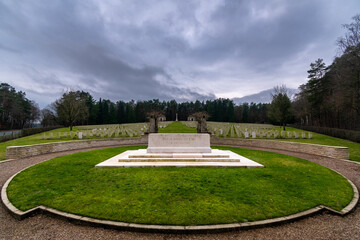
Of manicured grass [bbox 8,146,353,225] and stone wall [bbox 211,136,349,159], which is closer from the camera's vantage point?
manicured grass [bbox 8,146,353,225]

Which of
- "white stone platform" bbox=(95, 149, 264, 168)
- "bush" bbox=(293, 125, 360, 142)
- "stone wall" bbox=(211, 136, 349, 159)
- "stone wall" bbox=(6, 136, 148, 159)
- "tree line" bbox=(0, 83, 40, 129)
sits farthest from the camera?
"tree line" bbox=(0, 83, 40, 129)

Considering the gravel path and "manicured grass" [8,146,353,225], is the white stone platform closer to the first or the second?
"manicured grass" [8,146,353,225]

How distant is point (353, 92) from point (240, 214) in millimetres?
22504

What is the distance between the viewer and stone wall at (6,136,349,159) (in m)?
10.2

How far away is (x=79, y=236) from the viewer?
3314 millimetres

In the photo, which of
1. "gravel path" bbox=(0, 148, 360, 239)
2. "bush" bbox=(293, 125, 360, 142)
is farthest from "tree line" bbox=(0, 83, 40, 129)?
"bush" bbox=(293, 125, 360, 142)

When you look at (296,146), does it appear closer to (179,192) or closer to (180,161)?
(180,161)

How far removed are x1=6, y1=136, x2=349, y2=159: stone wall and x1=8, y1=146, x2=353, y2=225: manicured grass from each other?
4213 millimetres

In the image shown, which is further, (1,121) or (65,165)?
(1,121)

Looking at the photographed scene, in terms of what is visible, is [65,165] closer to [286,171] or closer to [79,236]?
[79,236]

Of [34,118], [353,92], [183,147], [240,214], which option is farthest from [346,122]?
[34,118]

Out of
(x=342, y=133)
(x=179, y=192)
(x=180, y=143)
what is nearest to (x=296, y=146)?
(x=180, y=143)

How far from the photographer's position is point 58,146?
12.9 m

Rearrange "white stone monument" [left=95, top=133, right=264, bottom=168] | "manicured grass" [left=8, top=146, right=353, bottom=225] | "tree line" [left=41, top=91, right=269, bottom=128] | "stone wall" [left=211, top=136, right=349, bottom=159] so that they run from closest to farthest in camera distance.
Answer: "manicured grass" [left=8, top=146, right=353, bottom=225]
"white stone monument" [left=95, top=133, right=264, bottom=168]
"stone wall" [left=211, top=136, right=349, bottom=159]
"tree line" [left=41, top=91, right=269, bottom=128]
